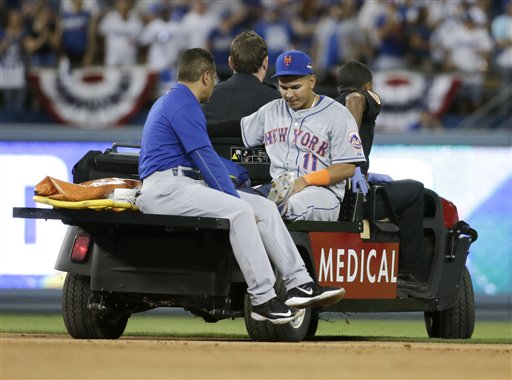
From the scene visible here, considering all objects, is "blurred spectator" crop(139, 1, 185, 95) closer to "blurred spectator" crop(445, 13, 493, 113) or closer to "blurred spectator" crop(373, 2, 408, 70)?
"blurred spectator" crop(373, 2, 408, 70)

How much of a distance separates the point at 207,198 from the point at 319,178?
0.89 meters

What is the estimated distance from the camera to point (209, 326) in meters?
11.4

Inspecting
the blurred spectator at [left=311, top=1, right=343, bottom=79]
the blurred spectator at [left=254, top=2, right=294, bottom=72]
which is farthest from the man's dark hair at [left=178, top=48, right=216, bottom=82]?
the blurred spectator at [left=254, top=2, right=294, bottom=72]

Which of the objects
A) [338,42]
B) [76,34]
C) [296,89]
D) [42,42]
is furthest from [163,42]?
[296,89]

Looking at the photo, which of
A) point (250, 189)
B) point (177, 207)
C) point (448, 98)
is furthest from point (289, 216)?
point (448, 98)

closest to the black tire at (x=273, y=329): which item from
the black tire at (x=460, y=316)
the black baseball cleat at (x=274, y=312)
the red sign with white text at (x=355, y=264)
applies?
the black baseball cleat at (x=274, y=312)

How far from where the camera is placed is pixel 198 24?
15.5 meters

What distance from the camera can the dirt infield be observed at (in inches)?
237

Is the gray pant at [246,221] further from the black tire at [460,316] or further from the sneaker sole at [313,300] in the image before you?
the black tire at [460,316]

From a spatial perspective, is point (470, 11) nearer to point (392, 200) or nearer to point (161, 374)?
point (392, 200)

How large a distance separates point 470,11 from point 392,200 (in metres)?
7.90

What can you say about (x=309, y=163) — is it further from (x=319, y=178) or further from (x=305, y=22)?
(x=305, y=22)

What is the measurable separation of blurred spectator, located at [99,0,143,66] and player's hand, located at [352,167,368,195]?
7.73 m

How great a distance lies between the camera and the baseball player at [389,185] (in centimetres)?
827
